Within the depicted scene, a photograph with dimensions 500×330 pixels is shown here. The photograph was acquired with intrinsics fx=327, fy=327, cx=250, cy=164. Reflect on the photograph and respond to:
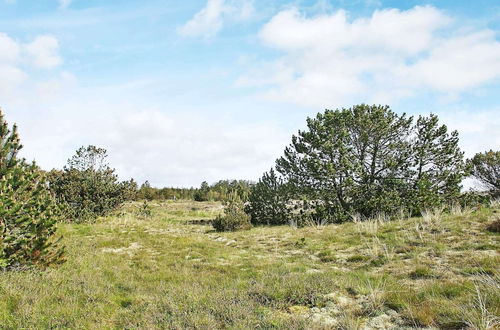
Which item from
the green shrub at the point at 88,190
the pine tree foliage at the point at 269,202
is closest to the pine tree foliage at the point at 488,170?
the pine tree foliage at the point at 269,202

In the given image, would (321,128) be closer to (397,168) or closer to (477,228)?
(397,168)

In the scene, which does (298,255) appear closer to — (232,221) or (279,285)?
(279,285)

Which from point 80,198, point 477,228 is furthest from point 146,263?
point 80,198

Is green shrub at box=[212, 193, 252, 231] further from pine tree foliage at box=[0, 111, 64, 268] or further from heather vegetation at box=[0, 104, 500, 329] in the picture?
pine tree foliage at box=[0, 111, 64, 268]

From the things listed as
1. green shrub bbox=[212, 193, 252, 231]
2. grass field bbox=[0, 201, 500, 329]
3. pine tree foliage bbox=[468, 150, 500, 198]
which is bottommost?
grass field bbox=[0, 201, 500, 329]

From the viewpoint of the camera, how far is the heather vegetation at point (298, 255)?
17.0 feet

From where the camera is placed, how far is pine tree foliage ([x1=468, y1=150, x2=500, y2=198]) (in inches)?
904

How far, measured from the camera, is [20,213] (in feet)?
24.7

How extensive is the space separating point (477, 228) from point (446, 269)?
4.76 meters

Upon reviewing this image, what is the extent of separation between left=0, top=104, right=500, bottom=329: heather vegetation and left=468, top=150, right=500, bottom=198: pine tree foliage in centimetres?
436

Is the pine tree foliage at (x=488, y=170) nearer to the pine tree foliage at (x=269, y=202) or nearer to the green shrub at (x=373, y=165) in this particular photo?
the green shrub at (x=373, y=165)

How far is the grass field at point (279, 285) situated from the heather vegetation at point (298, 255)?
33mm

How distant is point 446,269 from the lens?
7.45 metres

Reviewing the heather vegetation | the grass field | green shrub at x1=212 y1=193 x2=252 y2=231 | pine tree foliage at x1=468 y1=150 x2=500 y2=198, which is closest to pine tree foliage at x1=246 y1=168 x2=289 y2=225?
the heather vegetation
